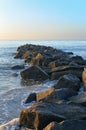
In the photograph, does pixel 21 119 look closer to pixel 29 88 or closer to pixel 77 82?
pixel 77 82

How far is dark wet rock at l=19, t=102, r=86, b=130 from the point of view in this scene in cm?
713

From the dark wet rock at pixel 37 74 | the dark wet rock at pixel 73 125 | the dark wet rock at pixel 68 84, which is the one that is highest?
the dark wet rock at pixel 73 125

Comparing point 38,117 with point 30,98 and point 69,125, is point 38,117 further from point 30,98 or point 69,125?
point 30,98

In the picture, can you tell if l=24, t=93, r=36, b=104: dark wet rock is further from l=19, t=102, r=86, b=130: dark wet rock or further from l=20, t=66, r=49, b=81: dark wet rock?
l=20, t=66, r=49, b=81: dark wet rock

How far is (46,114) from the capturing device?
7.15m

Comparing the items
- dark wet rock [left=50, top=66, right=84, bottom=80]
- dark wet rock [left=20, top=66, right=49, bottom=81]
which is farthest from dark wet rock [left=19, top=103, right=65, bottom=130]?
dark wet rock [left=20, top=66, right=49, bottom=81]

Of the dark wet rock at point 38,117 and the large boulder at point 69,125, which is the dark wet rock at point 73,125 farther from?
the dark wet rock at point 38,117

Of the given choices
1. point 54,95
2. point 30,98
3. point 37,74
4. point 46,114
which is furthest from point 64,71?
point 46,114

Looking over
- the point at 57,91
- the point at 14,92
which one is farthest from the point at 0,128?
the point at 14,92

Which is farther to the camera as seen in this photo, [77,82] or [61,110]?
[77,82]

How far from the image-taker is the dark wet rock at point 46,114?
713 cm

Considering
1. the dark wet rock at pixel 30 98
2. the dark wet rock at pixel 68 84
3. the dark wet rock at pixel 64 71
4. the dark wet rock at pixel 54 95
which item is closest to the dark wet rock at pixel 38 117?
the dark wet rock at pixel 54 95

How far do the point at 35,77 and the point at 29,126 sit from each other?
828cm

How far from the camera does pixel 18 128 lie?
7.47 meters
